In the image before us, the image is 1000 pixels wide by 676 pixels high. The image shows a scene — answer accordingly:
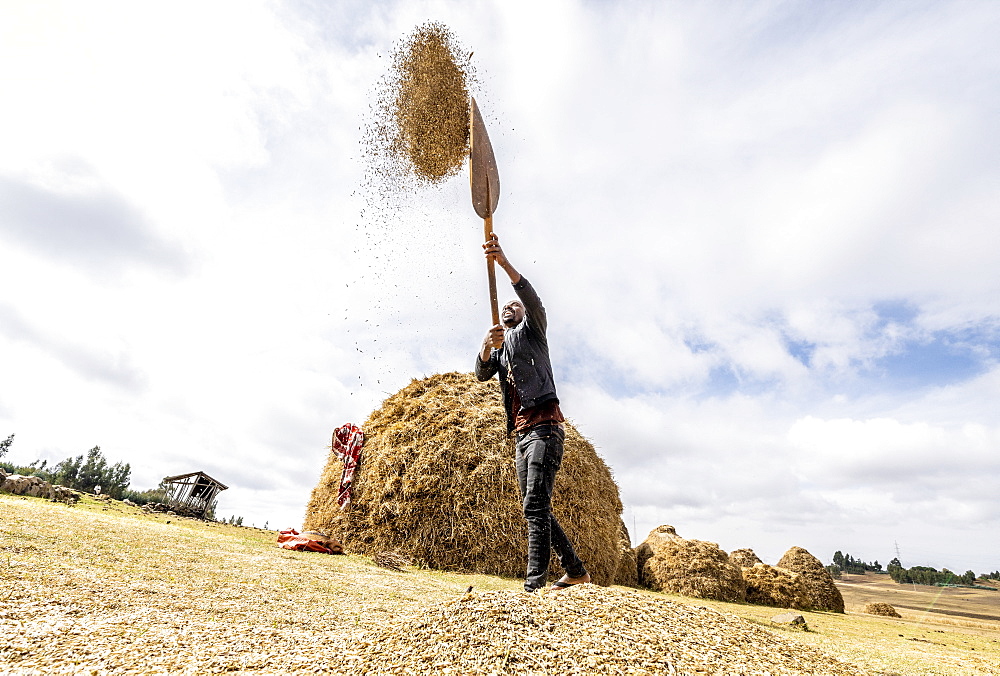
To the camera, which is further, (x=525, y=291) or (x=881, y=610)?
(x=881, y=610)

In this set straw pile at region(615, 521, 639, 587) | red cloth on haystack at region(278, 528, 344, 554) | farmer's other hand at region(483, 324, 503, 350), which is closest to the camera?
farmer's other hand at region(483, 324, 503, 350)

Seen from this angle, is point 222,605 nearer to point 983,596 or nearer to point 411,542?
point 411,542

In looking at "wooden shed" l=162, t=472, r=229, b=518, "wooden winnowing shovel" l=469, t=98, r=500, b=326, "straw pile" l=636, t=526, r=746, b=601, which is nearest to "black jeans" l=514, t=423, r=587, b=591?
"wooden winnowing shovel" l=469, t=98, r=500, b=326

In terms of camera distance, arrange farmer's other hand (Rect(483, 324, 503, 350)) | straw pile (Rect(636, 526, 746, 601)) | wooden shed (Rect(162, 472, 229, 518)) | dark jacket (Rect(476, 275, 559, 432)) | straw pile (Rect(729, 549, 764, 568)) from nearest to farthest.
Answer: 1. dark jacket (Rect(476, 275, 559, 432))
2. farmer's other hand (Rect(483, 324, 503, 350))
3. straw pile (Rect(636, 526, 746, 601))
4. straw pile (Rect(729, 549, 764, 568))
5. wooden shed (Rect(162, 472, 229, 518))

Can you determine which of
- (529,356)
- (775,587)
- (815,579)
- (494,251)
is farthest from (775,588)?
(494,251)

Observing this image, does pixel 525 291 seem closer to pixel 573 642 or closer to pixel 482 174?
pixel 482 174

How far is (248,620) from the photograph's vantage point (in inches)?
122

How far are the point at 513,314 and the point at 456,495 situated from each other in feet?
12.9

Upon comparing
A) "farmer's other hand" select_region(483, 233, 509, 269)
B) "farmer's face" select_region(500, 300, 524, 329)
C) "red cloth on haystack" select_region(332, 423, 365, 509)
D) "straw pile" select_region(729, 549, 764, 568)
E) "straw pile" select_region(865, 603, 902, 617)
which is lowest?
"straw pile" select_region(865, 603, 902, 617)

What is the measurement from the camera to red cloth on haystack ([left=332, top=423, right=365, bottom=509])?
8.38m

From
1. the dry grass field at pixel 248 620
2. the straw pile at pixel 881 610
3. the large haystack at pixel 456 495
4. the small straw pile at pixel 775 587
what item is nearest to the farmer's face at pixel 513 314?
the dry grass field at pixel 248 620

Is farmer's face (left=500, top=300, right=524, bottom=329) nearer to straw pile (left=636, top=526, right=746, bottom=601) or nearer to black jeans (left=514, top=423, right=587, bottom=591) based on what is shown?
black jeans (left=514, top=423, right=587, bottom=591)

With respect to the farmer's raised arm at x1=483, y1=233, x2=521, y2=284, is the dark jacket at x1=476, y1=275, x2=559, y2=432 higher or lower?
lower

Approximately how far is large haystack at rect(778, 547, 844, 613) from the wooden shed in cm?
1501
